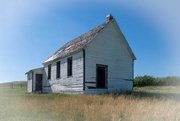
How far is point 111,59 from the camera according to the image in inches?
777

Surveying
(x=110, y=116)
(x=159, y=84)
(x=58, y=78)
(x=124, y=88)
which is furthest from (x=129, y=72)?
(x=159, y=84)

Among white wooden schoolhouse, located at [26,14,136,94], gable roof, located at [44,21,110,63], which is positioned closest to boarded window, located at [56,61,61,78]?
white wooden schoolhouse, located at [26,14,136,94]

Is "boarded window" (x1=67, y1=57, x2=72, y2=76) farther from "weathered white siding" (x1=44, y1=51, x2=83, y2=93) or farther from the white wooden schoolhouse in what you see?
"weathered white siding" (x1=44, y1=51, x2=83, y2=93)

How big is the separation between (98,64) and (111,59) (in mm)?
1692

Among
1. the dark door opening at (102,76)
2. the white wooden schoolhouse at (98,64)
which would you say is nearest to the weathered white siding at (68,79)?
the white wooden schoolhouse at (98,64)

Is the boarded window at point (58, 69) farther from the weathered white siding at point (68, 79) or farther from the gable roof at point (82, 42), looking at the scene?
the gable roof at point (82, 42)

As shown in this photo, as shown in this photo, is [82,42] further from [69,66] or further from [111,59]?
[111,59]

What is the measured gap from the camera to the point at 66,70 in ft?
66.9

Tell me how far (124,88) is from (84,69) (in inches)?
211

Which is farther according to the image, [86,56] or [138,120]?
[86,56]

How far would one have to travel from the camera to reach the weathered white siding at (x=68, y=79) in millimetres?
17914

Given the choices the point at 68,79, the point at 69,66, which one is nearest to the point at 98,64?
the point at 69,66

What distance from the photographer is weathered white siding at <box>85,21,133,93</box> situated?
1798 centimetres

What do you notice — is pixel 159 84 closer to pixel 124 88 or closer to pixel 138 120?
pixel 124 88
